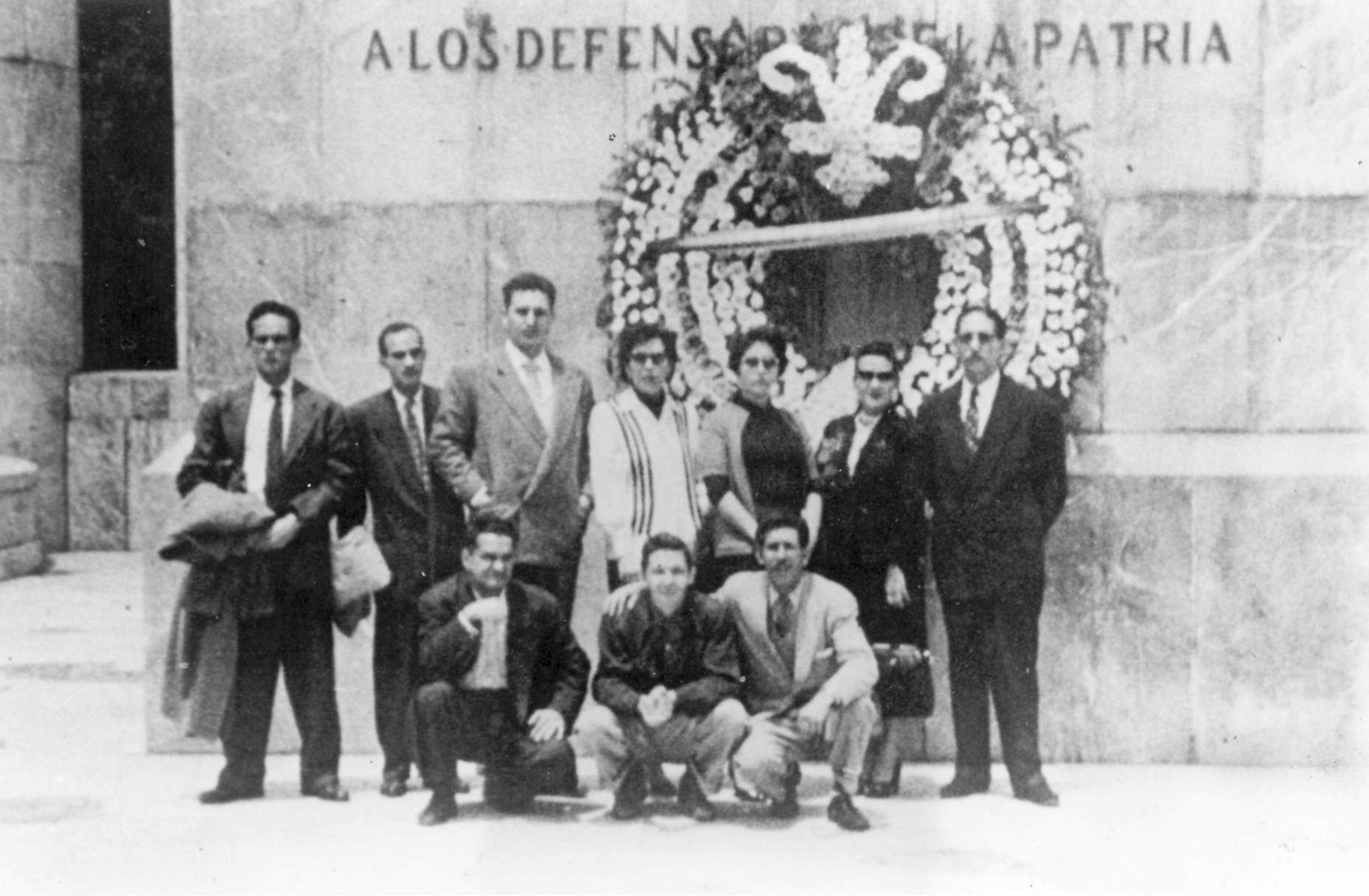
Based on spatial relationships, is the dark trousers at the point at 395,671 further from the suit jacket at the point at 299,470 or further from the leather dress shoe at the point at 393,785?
the suit jacket at the point at 299,470

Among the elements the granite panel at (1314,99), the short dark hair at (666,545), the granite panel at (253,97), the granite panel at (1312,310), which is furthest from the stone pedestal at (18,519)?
the granite panel at (1314,99)

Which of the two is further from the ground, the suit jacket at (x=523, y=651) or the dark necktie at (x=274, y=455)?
the dark necktie at (x=274, y=455)

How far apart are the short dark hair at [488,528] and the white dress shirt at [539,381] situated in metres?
0.66

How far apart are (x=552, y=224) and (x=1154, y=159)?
282 centimetres

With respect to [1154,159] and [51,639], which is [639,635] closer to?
[1154,159]

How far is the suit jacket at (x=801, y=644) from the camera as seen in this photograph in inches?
332

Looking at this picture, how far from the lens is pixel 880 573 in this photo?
8898 mm

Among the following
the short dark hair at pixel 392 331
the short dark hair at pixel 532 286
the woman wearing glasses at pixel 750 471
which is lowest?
the woman wearing glasses at pixel 750 471

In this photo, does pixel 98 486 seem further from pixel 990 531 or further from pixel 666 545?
pixel 990 531

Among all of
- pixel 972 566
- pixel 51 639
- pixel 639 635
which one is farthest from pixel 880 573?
pixel 51 639

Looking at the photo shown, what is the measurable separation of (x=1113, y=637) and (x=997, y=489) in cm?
106

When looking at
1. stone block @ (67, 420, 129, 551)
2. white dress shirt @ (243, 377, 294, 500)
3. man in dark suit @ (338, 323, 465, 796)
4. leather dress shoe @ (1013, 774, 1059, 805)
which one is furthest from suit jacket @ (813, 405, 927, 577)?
stone block @ (67, 420, 129, 551)

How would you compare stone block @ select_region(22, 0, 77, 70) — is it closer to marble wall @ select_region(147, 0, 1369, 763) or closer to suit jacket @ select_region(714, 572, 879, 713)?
marble wall @ select_region(147, 0, 1369, 763)

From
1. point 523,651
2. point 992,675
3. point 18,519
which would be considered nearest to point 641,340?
point 523,651
